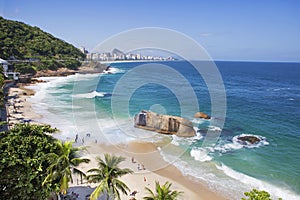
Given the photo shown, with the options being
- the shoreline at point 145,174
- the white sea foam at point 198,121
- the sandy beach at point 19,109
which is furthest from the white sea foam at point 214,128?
the sandy beach at point 19,109

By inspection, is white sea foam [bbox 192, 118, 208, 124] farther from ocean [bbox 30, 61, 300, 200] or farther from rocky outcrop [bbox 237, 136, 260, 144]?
rocky outcrop [bbox 237, 136, 260, 144]

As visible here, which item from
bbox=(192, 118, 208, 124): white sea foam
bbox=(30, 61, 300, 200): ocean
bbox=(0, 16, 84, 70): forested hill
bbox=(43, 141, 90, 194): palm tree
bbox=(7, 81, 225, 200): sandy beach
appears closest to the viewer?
bbox=(43, 141, 90, 194): palm tree

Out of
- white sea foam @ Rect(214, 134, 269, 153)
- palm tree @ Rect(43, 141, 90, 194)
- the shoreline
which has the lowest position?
the shoreline

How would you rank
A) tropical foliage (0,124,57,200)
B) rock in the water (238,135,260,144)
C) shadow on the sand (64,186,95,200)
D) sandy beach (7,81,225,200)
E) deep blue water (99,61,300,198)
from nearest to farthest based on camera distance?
tropical foliage (0,124,57,200)
shadow on the sand (64,186,95,200)
sandy beach (7,81,225,200)
deep blue water (99,61,300,198)
rock in the water (238,135,260,144)

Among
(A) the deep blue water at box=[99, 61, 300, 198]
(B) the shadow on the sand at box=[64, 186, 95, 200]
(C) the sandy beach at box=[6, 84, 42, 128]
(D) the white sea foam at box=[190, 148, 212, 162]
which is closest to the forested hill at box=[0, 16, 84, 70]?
(C) the sandy beach at box=[6, 84, 42, 128]

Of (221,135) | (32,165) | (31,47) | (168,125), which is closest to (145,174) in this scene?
(168,125)

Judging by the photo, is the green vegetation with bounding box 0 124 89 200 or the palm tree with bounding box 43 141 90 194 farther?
the palm tree with bounding box 43 141 90 194

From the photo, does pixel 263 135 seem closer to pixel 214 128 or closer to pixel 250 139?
pixel 250 139
